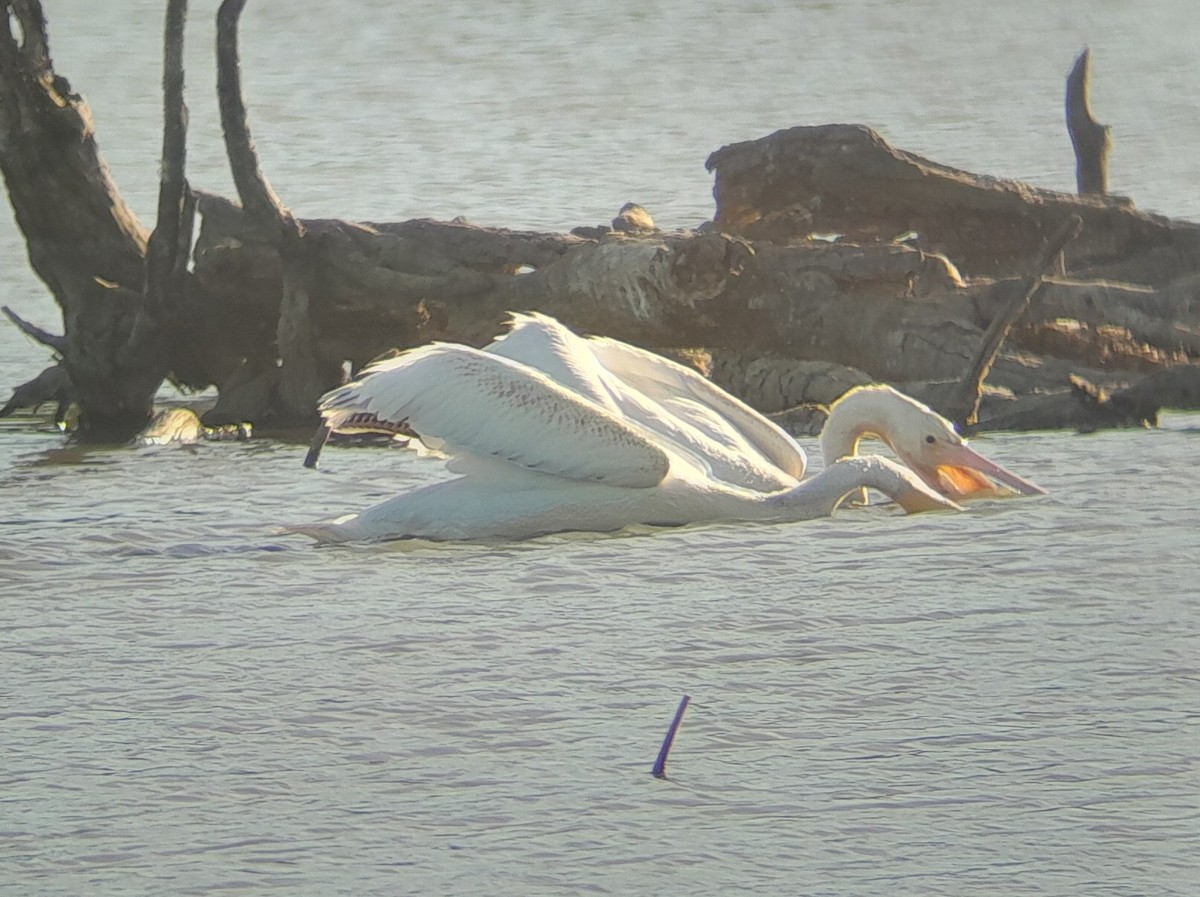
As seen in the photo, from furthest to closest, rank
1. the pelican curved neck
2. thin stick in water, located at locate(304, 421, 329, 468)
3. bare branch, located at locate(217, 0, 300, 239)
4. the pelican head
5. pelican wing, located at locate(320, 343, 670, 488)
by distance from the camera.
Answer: bare branch, located at locate(217, 0, 300, 239) < the pelican curved neck < the pelican head < thin stick in water, located at locate(304, 421, 329, 468) < pelican wing, located at locate(320, 343, 670, 488)

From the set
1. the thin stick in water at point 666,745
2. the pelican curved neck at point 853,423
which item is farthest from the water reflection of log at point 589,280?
the thin stick in water at point 666,745

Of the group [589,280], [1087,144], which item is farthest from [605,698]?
[1087,144]

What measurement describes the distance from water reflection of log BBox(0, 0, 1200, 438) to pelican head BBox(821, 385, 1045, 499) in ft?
7.42

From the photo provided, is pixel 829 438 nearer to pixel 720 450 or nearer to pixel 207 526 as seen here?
pixel 720 450

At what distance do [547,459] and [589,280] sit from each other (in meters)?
3.92

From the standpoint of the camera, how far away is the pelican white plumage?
7.62 metres

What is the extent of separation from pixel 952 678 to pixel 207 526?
3.47 meters

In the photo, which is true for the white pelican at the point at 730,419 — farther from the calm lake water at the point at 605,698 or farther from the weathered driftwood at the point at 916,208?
the weathered driftwood at the point at 916,208

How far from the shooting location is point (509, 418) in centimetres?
760

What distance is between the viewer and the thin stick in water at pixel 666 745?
14.1 ft

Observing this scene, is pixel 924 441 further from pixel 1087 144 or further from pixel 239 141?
pixel 1087 144

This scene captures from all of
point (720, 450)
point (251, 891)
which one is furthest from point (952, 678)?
point (720, 450)

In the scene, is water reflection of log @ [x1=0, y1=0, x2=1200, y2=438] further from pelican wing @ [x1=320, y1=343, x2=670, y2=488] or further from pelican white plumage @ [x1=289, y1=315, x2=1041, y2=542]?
pelican wing @ [x1=320, y1=343, x2=670, y2=488]

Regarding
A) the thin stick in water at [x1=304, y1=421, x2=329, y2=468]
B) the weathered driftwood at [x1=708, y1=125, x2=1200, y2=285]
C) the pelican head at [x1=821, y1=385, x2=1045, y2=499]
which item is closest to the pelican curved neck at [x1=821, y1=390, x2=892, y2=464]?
the pelican head at [x1=821, y1=385, x2=1045, y2=499]
